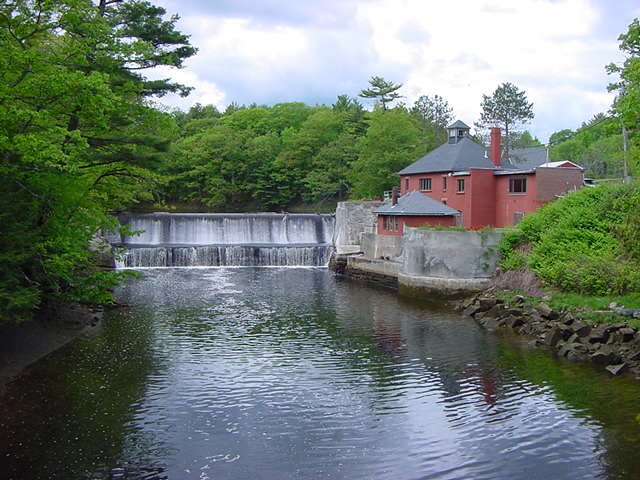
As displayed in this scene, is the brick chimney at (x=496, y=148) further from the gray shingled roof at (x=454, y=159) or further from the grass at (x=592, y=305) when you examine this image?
the grass at (x=592, y=305)

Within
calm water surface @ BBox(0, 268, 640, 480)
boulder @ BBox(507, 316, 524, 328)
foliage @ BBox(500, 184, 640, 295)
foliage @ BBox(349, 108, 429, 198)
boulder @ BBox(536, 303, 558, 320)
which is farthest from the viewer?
foliage @ BBox(349, 108, 429, 198)

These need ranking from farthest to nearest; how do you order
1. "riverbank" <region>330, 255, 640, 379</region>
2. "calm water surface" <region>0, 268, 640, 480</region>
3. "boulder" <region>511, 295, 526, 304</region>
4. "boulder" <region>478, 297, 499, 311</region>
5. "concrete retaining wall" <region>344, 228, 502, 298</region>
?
"concrete retaining wall" <region>344, 228, 502, 298</region>, "boulder" <region>478, 297, 499, 311</region>, "boulder" <region>511, 295, 526, 304</region>, "riverbank" <region>330, 255, 640, 379</region>, "calm water surface" <region>0, 268, 640, 480</region>

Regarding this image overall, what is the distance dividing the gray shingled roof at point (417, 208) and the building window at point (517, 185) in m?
3.86

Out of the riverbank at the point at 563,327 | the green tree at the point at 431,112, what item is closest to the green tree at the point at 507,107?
the green tree at the point at 431,112

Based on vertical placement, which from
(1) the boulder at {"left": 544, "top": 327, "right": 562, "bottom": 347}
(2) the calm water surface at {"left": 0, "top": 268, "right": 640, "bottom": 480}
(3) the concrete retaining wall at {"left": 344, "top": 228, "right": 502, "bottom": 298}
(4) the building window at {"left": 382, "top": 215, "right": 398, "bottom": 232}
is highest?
(4) the building window at {"left": 382, "top": 215, "right": 398, "bottom": 232}

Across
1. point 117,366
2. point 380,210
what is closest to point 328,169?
point 380,210

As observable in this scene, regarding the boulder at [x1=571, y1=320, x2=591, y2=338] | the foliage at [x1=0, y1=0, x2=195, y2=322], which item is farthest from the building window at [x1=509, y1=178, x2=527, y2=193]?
the foliage at [x1=0, y1=0, x2=195, y2=322]

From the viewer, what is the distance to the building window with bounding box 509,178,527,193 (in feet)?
122

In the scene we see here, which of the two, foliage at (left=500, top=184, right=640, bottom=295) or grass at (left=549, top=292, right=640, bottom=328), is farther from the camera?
foliage at (left=500, top=184, right=640, bottom=295)

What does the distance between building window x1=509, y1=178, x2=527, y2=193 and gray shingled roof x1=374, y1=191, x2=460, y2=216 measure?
386 centimetres

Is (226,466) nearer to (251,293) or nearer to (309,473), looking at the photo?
(309,473)

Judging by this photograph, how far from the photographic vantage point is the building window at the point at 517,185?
3725 cm

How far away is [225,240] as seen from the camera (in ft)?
156

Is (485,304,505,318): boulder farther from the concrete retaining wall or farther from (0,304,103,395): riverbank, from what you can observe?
(0,304,103,395): riverbank
